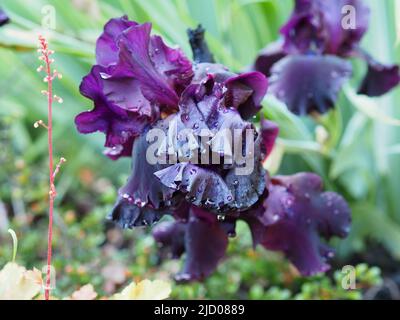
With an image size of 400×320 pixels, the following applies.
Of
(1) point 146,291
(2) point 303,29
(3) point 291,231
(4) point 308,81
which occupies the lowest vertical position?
(1) point 146,291

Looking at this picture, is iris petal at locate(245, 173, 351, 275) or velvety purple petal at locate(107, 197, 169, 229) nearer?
velvety purple petal at locate(107, 197, 169, 229)

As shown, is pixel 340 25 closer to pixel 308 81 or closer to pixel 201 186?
pixel 308 81

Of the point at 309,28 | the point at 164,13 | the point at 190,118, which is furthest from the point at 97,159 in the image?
the point at 190,118

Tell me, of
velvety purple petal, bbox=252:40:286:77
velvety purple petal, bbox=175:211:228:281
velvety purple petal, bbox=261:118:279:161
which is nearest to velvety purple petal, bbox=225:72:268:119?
velvety purple petal, bbox=261:118:279:161

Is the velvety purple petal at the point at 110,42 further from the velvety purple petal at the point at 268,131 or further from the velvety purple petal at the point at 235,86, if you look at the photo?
the velvety purple petal at the point at 268,131

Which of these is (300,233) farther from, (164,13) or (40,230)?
(40,230)

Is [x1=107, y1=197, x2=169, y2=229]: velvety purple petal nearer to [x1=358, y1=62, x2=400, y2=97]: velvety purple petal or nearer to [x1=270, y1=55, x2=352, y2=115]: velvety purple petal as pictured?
[x1=270, y1=55, x2=352, y2=115]: velvety purple petal

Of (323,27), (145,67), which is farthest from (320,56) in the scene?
(145,67)
